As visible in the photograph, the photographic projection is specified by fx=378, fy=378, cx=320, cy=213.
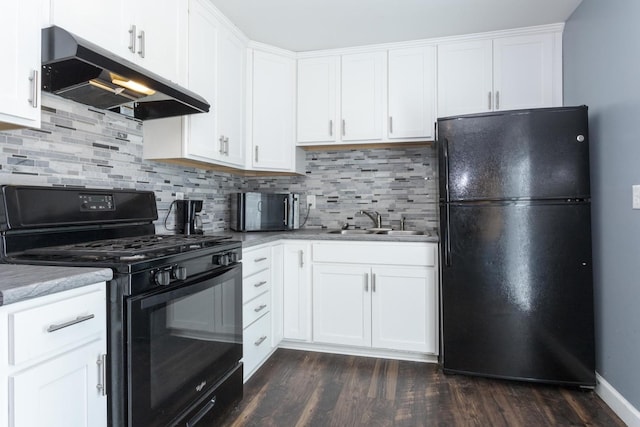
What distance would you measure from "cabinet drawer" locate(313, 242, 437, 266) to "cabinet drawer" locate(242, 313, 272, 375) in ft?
1.84

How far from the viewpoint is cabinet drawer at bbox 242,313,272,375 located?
2.16m

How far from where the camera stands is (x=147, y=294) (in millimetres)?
1264

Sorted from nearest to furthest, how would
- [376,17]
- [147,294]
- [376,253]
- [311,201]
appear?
[147,294] < [376,17] < [376,253] < [311,201]

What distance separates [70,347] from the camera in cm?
104

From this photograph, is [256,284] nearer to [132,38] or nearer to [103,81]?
[103,81]

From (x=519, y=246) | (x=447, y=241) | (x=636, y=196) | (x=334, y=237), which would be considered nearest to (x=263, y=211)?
(x=334, y=237)

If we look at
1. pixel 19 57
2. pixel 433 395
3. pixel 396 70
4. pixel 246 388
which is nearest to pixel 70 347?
pixel 19 57

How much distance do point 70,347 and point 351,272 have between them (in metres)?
1.79

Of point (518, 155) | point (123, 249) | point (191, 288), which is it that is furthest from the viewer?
point (518, 155)

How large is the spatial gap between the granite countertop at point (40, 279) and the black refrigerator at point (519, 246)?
73.0 inches

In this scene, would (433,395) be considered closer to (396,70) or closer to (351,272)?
(351,272)

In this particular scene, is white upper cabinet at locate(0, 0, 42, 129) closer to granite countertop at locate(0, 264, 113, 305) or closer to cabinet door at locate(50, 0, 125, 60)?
cabinet door at locate(50, 0, 125, 60)

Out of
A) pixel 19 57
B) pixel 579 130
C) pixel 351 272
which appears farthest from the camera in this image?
pixel 351 272

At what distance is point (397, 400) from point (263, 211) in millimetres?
1586
